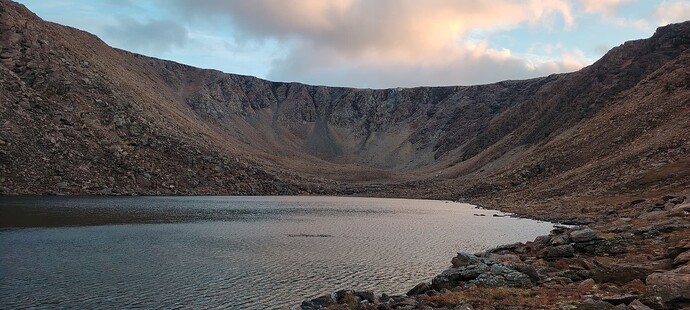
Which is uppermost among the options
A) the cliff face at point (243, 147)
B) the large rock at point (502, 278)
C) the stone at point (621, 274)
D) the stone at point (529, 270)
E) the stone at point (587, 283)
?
the cliff face at point (243, 147)

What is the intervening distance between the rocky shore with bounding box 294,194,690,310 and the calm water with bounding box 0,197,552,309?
483cm

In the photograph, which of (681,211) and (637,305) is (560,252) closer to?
(681,211)

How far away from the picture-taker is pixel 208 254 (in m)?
43.3

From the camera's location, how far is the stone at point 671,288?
17500 millimetres

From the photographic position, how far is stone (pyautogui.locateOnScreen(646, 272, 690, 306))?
17500mm

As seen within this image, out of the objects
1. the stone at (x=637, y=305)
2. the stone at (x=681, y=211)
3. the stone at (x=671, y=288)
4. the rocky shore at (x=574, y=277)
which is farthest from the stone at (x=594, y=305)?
the stone at (x=681, y=211)

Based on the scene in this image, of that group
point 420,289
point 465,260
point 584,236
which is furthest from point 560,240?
point 420,289

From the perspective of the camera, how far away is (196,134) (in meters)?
159

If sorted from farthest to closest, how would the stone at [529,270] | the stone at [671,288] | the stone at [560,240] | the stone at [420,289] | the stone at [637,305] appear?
1. the stone at [560,240]
2. the stone at [420,289]
3. the stone at [529,270]
4. the stone at [671,288]
5. the stone at [637,305]

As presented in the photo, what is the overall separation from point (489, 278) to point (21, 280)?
98.4 ft

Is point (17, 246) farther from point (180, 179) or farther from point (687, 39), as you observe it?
point (687, 39)

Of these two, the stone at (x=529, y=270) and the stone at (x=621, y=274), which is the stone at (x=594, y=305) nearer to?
the stone at (x=621, y=274)

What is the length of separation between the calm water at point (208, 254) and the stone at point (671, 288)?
16.6 m

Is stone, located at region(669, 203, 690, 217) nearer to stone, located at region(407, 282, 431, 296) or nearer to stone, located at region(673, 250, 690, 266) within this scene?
stone, located at region(673, 250, 690, 266)
